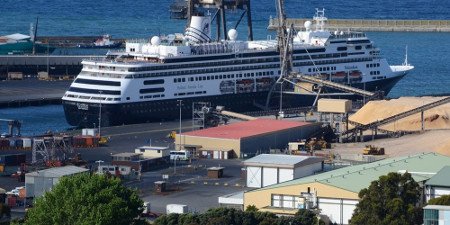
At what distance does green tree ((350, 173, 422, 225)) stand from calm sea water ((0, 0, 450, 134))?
1326 inches

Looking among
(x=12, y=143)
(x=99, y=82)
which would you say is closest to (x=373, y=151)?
(x=12, y=143)

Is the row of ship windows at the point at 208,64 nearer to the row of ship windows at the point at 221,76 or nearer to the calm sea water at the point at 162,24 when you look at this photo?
the row of ship windows at the point at 221,76

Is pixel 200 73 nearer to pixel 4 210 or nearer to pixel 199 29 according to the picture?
pixel 199 29

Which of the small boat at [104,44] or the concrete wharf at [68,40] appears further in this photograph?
the small boat at [104,44]

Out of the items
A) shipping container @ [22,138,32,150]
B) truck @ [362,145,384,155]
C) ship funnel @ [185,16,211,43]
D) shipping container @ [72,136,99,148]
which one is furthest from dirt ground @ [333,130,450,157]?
ship funnel @ [185,16,211,43]

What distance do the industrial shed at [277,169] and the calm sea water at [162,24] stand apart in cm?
2367

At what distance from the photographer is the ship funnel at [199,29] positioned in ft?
308

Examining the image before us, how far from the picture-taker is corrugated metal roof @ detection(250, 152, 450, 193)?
54906 millimetres

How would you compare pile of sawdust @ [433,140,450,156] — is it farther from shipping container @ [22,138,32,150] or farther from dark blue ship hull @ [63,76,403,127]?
dark blue ship hull @ [63,76,403,127]

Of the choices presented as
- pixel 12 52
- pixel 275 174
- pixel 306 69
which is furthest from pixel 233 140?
pixel 12 52

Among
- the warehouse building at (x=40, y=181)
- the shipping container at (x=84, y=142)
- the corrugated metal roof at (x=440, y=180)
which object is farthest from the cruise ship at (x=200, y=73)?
the corrugated metal roof at (x=440, y=180)

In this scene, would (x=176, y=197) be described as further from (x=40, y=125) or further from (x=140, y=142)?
(x=40, y=125)

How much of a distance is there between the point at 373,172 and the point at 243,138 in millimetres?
Result: 15394

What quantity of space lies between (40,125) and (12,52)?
37298mm
